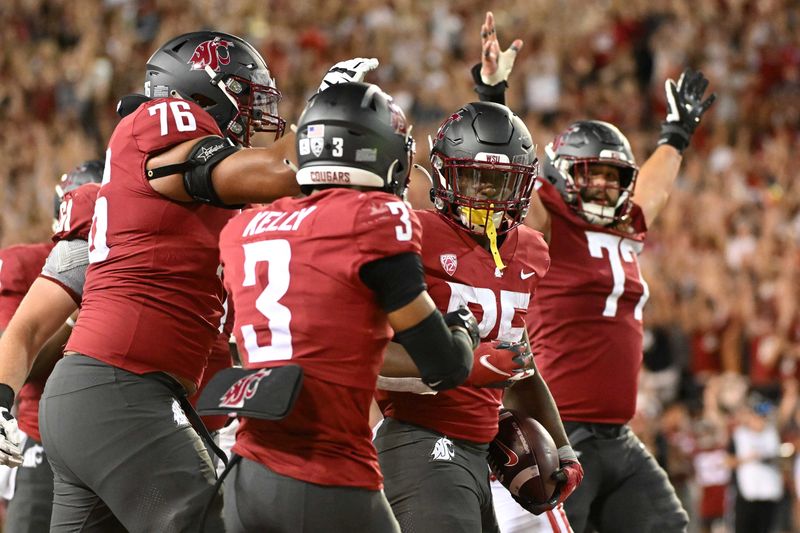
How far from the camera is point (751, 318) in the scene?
11.0 metres

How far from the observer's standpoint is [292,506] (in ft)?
10.8

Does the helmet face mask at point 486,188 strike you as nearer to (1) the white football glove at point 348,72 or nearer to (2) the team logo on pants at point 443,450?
(1) the white football glove at point 348,72

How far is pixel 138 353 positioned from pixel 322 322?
90 centimetres

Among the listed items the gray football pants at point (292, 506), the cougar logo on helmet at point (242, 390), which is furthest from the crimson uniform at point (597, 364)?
the cougar logo on helmet at point (242, 390)

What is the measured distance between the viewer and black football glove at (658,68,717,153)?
657 cm

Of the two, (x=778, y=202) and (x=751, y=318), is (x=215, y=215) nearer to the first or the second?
(x=751, y=318)

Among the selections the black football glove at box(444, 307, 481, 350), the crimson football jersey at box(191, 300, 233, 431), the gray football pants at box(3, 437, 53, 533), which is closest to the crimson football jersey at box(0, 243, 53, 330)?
the gray football pants at box(3, 437, 53, 533)

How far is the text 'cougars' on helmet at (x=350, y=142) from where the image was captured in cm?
353

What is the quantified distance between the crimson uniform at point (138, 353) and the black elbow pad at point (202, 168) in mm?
70

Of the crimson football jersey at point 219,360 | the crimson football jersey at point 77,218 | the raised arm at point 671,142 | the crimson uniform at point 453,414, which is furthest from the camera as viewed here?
the raised arm at point 671,142

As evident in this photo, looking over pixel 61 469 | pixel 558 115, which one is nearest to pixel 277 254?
pixel 61 469

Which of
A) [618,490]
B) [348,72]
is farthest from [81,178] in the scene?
[618,490]

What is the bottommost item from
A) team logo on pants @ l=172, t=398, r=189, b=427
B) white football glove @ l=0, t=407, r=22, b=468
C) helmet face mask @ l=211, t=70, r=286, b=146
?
white football glove @ l=0, t=407, r=22, b=468

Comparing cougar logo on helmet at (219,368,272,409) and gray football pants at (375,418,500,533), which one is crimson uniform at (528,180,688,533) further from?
cougar logo on helmet at (219,368,272,409)
